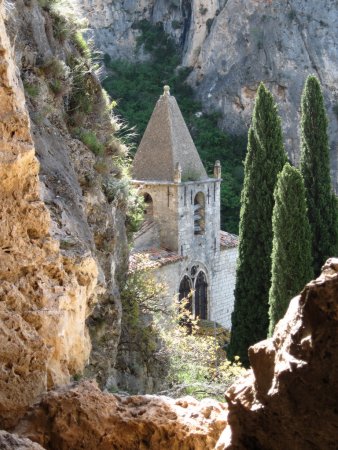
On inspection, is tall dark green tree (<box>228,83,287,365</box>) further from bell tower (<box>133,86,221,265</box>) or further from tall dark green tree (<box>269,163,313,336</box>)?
bell tower (<box>133,86,221,265</box>)

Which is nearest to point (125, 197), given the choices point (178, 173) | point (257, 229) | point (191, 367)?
point (191, 367)

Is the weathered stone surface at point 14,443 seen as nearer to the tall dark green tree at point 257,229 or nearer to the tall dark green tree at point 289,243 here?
the tall dark green tree at point 289,243

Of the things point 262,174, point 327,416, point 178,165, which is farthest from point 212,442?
point 178,165

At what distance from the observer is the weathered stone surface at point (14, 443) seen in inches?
116

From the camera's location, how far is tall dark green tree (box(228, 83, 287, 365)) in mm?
16938

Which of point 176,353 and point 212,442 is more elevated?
point 212,442

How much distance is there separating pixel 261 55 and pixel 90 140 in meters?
30.3

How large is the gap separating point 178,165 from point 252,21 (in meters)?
17.7

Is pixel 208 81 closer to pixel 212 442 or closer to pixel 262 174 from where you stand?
pixel 262 174

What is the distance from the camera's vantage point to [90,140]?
26.6 ft

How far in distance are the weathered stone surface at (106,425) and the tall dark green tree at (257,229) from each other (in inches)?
511

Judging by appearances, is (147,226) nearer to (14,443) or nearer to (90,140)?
(90,140)

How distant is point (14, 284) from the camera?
4496 millimetres

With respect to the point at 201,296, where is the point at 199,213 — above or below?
above
